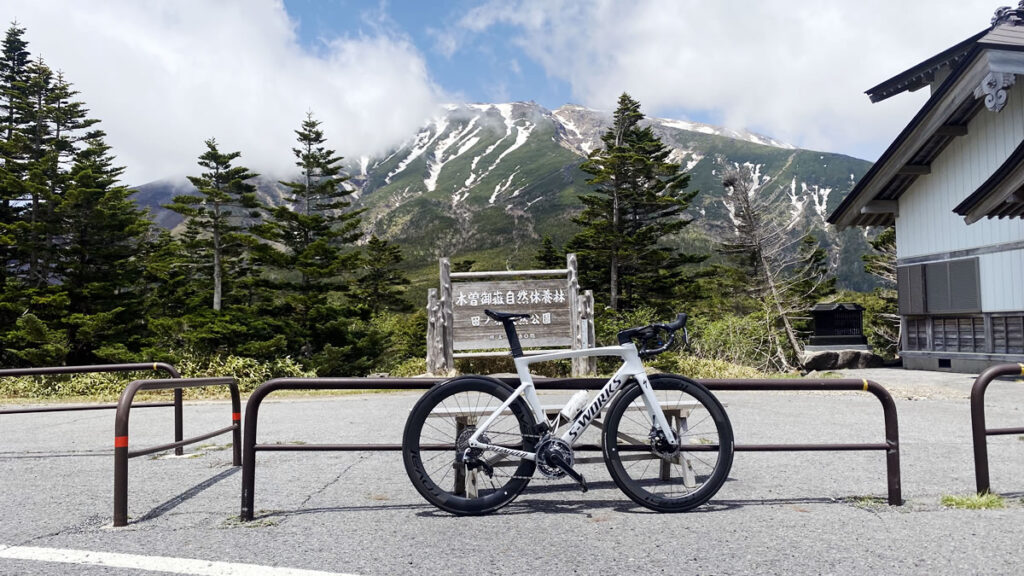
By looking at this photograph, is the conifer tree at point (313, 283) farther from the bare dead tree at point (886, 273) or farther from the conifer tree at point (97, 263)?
the bare dead tree at point (886, 273)

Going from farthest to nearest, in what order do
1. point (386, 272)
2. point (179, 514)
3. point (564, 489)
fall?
point (386, 272) < point (564, 489) < point (179, 514)

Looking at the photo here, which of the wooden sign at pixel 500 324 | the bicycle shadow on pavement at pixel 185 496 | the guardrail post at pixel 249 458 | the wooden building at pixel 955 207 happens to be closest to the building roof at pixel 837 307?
the wooden building at pixel 955 207

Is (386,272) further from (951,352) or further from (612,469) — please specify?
(612,469)

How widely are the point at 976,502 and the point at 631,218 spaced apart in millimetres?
22640

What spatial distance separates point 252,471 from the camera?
3701 millimetres

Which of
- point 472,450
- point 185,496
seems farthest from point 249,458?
point 472,450

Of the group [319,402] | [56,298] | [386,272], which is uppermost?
[386,272]

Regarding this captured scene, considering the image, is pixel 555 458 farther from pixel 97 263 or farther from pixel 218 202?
pixel 97 263

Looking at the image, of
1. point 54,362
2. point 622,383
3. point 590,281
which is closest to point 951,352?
point 590,281

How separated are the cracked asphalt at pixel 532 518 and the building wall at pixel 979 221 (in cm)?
970

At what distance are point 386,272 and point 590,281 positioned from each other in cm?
2093

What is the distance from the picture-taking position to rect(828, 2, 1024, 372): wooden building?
13234 mm

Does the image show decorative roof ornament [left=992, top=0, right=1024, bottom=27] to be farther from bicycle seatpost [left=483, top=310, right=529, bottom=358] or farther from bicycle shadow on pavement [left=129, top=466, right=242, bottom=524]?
bicycle shadow on pavement [left=129, top=466, right=242, bottom=524]

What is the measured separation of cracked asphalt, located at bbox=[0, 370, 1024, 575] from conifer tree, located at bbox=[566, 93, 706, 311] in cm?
1827
